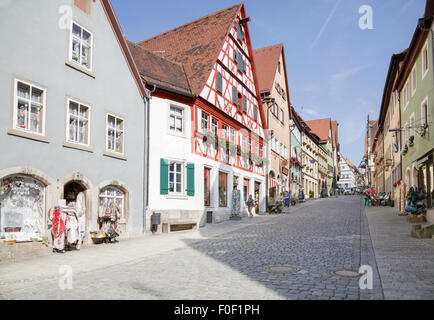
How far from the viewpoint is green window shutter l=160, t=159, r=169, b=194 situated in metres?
16.8

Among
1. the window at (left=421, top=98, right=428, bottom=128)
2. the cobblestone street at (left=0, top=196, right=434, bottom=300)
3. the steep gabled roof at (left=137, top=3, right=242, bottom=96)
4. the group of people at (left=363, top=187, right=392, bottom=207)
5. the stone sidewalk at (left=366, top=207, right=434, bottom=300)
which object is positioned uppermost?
the steep gabled roof at (left=137, top=3, right=242, bottom=96)

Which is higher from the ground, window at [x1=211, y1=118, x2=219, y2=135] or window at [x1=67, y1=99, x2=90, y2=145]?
window at [x1=211, y1=118, x2=219, y2=135]

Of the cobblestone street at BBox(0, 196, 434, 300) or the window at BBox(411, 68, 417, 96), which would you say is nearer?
the cobblestone street at BBox(0, 196, 434, 300)

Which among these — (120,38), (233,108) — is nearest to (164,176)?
(120,38)

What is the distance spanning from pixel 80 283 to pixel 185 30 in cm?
2133

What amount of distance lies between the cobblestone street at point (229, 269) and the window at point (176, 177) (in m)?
4.64

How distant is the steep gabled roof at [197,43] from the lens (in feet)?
69.1

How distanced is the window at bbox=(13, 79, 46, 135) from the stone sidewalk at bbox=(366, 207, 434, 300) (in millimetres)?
9176

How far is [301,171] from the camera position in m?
47.8

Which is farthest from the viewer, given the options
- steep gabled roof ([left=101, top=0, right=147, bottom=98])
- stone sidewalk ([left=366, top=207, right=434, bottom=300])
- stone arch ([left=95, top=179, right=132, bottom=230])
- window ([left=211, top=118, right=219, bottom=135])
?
window ([left=211, top=118, right=219, bottom=135])

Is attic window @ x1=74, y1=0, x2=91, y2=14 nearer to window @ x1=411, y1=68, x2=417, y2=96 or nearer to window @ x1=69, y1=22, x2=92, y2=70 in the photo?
window @ x1=69, y1=22, x2=92, y2=70

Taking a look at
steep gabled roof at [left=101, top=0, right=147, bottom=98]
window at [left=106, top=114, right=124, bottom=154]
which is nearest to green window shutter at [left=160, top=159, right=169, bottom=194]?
window at [left=106, top=114, right=124, bottom=154]

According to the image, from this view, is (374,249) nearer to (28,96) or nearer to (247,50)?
(28,96)
